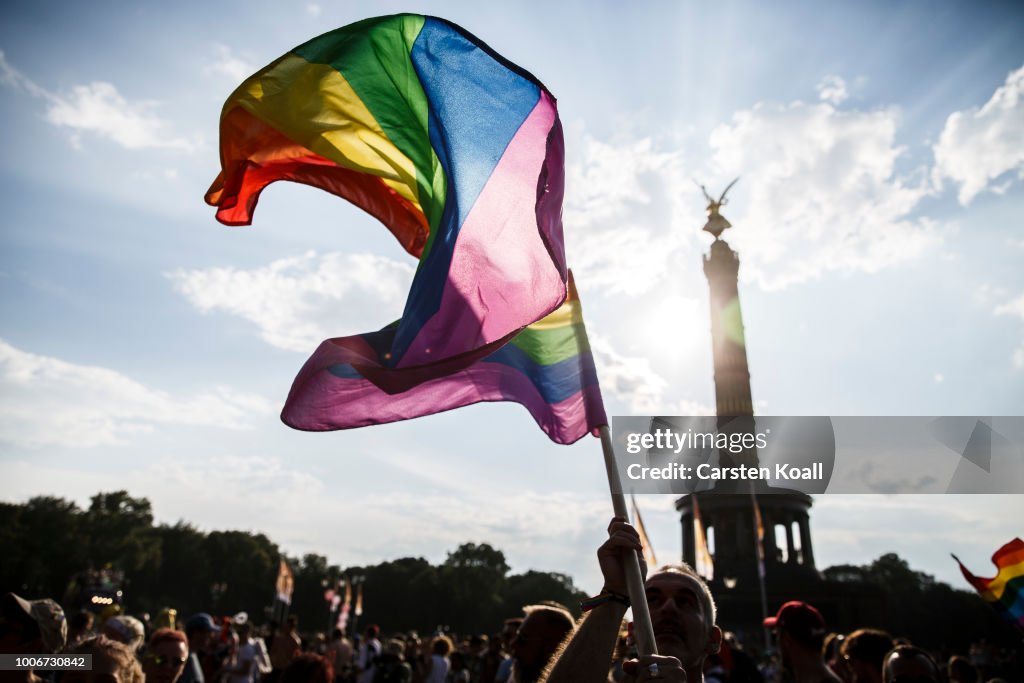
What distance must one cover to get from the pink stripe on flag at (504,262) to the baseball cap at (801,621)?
9.50ft

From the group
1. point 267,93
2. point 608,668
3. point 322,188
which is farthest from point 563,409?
point 267,93

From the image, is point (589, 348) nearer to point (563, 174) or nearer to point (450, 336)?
point (450, 336)

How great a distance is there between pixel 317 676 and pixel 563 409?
2.27 meters

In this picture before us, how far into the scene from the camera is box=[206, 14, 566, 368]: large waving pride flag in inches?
113

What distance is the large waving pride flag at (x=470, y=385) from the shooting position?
308cm

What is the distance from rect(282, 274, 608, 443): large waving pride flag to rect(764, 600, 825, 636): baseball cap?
238 centimetres

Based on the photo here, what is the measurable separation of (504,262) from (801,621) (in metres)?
3.21

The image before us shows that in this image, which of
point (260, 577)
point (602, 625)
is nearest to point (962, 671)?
point (602, 625)

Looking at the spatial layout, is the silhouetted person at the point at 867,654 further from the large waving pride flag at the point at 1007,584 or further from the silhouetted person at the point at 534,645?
the silhouetted person at the point at 534,645

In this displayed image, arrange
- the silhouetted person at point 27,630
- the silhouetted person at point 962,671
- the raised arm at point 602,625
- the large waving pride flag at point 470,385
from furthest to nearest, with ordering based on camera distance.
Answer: the silhouetted person at point 962,671, the silhouetted person at point 27,630, the large waving pride flag at point 470,385, the raised arm at point 602,625

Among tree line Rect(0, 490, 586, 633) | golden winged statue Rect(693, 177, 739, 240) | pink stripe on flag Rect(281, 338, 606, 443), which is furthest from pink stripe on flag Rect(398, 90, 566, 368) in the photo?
tree line Rect(0, 490, 586, 633)

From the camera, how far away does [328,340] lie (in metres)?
3.14

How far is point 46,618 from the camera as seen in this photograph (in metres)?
3.70

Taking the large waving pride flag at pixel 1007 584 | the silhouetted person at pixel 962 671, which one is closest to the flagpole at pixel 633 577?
the large waving pride flag at pixel 1007 584
